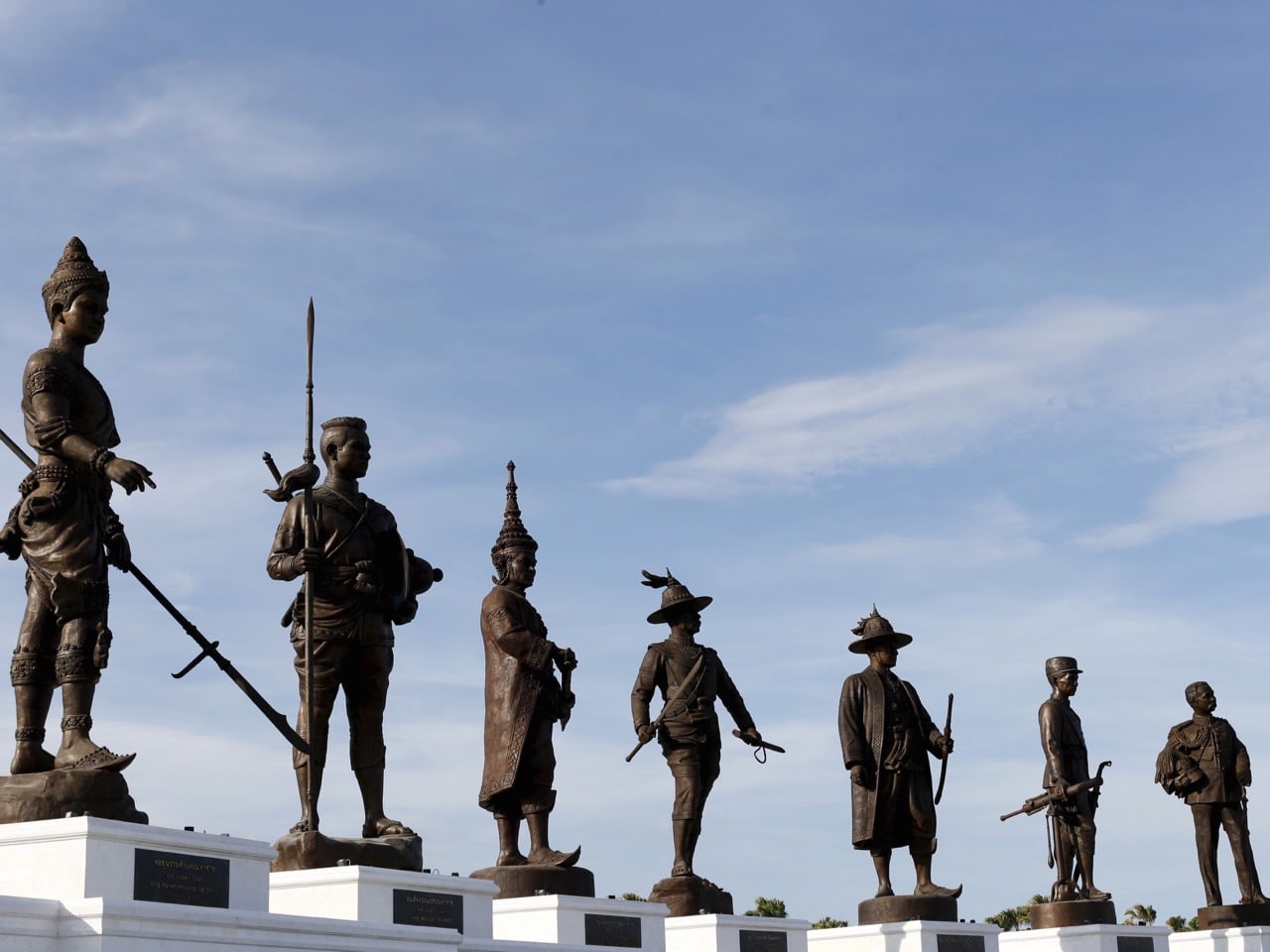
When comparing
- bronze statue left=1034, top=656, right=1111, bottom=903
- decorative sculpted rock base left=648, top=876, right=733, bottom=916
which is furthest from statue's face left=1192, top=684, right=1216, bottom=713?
decorative sculpted rock base left=648, top=876, right=733, bottom=916

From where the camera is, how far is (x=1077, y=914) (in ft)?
54.4

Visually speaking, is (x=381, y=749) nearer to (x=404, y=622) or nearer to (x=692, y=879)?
(x=404, y=622)

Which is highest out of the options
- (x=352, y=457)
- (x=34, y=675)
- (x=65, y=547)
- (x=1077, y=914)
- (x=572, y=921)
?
(x=352, y=457)

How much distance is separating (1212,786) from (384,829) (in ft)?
30.0

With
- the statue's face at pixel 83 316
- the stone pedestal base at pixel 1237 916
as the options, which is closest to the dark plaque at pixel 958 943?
the stone pedestal base at pixel 1237 916

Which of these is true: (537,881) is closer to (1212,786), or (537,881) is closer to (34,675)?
(34,675)

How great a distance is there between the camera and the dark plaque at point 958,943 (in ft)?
50.2

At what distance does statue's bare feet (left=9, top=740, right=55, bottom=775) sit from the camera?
9766mm

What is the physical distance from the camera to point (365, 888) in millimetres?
10836

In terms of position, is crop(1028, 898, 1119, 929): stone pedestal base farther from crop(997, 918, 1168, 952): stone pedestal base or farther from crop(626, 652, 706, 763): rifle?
crop(626, 652, 706, 763): rifle

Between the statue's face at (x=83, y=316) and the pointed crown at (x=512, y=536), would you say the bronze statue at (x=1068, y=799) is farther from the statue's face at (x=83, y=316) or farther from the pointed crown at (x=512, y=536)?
the statue's face at (x=83, y=316)

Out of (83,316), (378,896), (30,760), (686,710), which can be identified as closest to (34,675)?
(30,760)

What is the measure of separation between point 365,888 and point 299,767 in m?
0.95

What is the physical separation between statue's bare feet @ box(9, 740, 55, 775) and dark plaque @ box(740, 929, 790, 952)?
19.9 ft
